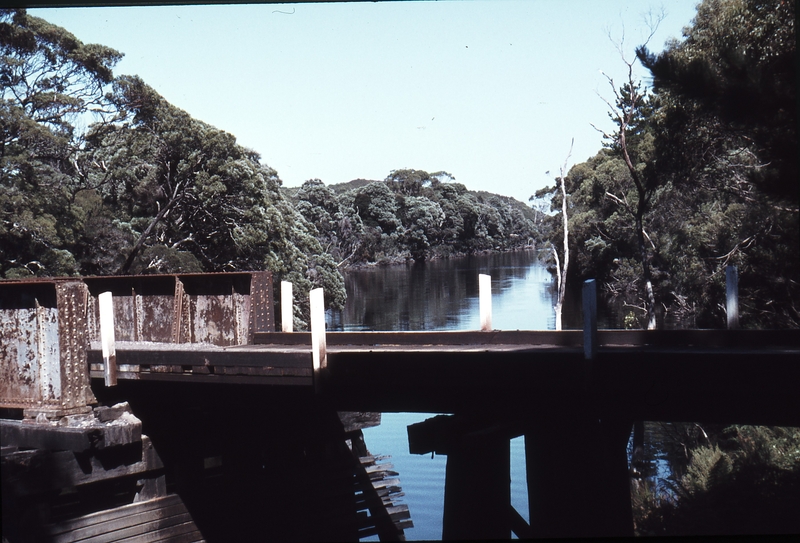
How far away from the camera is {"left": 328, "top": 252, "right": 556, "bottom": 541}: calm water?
23.1m

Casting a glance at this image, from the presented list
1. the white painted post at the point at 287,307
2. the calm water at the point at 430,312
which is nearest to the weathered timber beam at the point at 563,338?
the white painted post at the point at 287,307

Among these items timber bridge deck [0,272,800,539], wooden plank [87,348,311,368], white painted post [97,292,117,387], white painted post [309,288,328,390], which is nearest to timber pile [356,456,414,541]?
timber bridge deck [0,272,800,539]

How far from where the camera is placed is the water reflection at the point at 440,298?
41719 millimetres

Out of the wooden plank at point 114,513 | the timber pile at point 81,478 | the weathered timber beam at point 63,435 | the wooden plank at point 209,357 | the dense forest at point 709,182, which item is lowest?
the wooden plank at point 114,513

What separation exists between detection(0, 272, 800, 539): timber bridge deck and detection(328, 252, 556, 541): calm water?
13.1ft

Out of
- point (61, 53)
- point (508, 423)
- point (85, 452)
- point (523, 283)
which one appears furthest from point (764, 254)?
point (523, 283)

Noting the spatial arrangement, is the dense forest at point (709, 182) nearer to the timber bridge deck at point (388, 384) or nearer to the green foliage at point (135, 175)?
the timber bridge deck at point (388, 384)

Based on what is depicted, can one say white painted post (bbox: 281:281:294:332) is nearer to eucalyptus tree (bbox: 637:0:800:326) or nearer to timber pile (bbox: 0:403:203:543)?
timber pile (bbox: 0:403:203:543)

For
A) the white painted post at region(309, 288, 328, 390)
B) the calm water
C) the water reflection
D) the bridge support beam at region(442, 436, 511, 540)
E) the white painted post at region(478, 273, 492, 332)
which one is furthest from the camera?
the water reflection

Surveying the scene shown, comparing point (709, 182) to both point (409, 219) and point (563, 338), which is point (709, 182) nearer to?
point (563, 338)

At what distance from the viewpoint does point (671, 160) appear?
24922 mm

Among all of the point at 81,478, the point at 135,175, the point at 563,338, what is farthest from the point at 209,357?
the point at 135,175

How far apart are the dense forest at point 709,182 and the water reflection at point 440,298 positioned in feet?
15.7

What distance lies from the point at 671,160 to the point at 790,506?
11.8 m
